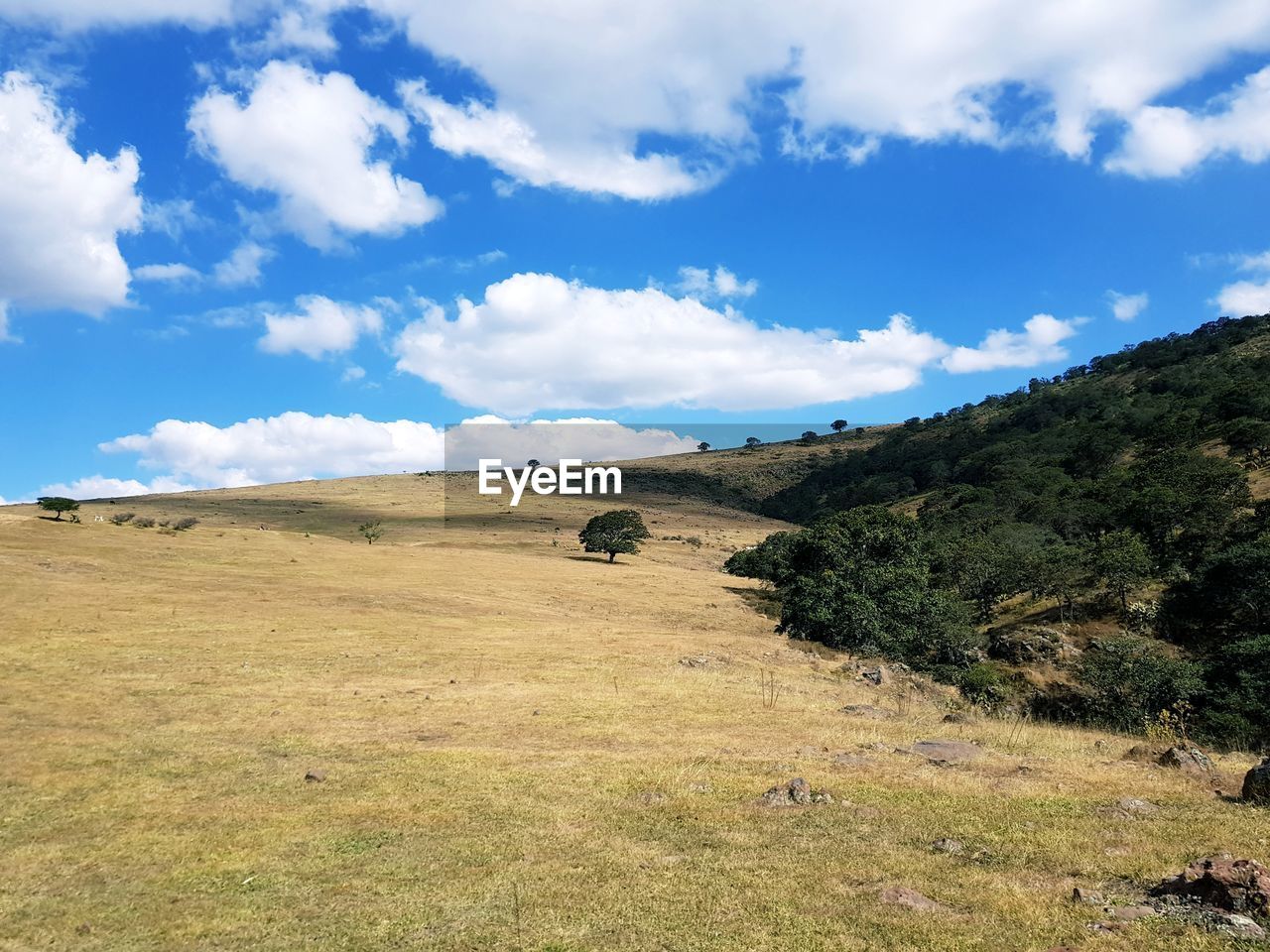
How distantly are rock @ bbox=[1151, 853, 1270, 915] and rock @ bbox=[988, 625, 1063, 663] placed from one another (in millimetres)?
44193

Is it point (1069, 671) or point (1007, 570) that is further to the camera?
point (1007, 570)

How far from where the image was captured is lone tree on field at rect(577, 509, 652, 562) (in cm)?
10375

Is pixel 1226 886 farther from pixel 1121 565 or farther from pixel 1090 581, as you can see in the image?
pixel 1090 581

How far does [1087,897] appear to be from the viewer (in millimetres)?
11156

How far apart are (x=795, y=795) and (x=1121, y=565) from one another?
169 ft

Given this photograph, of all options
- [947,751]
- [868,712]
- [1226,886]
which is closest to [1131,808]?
[1226,886]

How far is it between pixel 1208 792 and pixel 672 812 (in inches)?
474

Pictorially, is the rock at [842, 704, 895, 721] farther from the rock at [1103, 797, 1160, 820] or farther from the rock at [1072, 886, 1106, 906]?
the rock at [1072, 886, 1106, 906]

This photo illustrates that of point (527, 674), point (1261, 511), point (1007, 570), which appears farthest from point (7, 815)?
point (1261, 511)

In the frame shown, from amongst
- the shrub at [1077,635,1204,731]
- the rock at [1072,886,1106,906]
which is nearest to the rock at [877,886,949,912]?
the rock at [1072,886,1106,906]

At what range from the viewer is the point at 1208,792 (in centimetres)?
1664

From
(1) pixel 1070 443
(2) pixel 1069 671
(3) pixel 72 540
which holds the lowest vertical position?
(2) pixel 1069 671

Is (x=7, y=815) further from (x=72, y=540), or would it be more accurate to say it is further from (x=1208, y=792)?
(x=72, y=540)

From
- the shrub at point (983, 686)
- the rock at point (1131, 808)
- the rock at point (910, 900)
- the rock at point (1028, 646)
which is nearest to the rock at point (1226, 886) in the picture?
the rock at point (910, 900)
